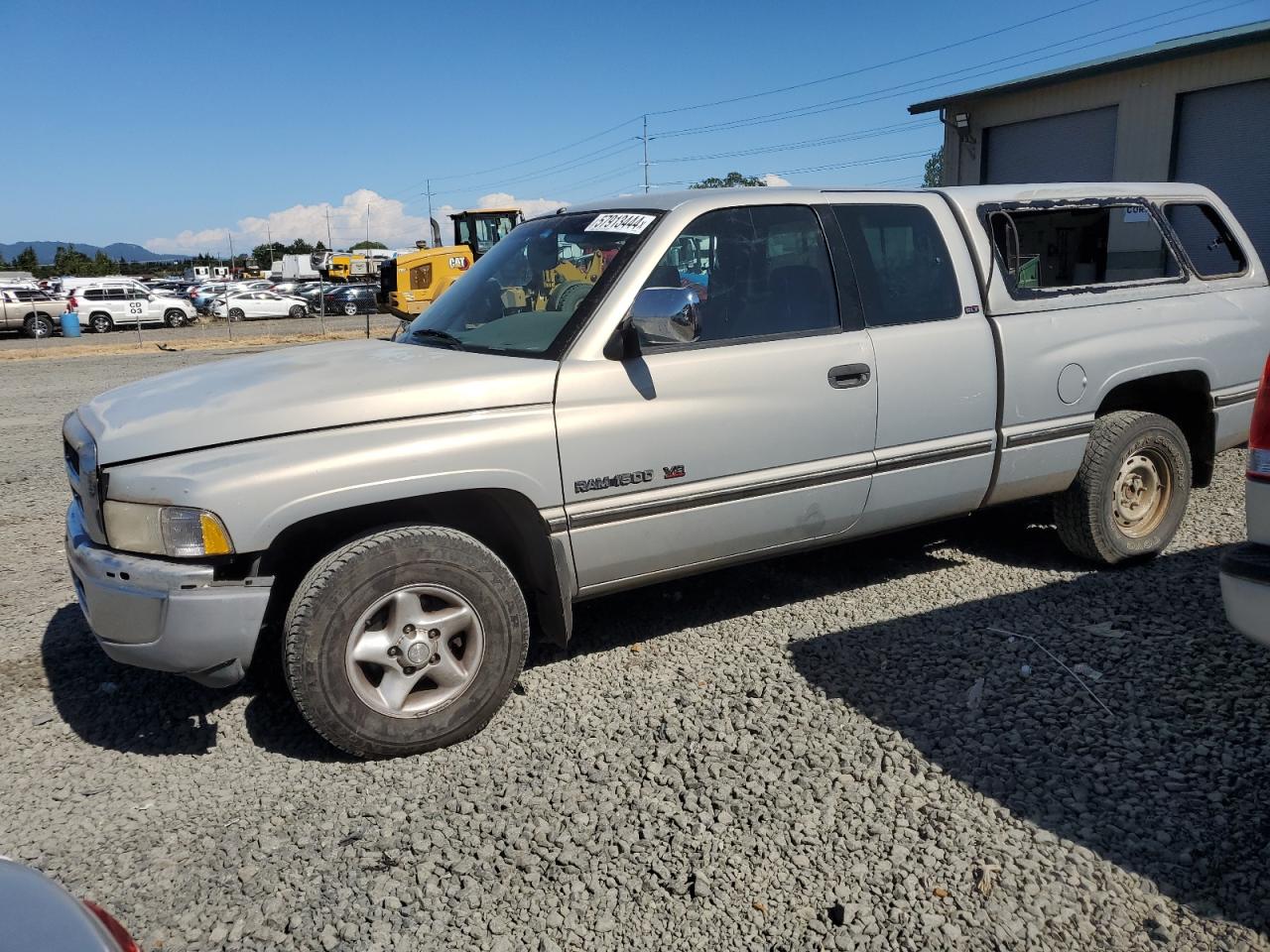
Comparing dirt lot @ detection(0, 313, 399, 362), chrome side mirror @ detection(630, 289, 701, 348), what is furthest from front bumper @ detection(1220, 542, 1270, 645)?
dirt lot @ detection(0, 313, 399, 362)

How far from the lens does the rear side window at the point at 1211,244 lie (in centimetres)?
521

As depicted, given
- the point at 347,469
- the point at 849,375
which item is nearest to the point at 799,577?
the point at 849,375

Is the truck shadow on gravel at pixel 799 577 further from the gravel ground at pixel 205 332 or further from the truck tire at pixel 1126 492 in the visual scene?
the gravel ground at pixel 205 332

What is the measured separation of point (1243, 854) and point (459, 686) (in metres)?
2.43

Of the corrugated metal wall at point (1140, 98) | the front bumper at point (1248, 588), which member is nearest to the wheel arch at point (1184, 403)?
the front bumper at point (1248, 588)

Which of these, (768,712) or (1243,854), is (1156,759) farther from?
(768,712)

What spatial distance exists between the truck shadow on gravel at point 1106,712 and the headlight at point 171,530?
7.39 feet

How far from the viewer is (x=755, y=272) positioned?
4.05 m

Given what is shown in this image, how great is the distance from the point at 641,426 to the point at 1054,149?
55.0 feet

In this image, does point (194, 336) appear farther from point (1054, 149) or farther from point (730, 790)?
point (730, 790)

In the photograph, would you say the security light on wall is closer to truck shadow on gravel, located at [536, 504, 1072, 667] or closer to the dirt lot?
the dirt lot

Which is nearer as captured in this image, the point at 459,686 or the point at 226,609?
the point at 226,609

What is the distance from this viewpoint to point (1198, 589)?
15.3ft

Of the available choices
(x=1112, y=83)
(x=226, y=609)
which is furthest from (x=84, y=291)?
(x=226, y=609)
